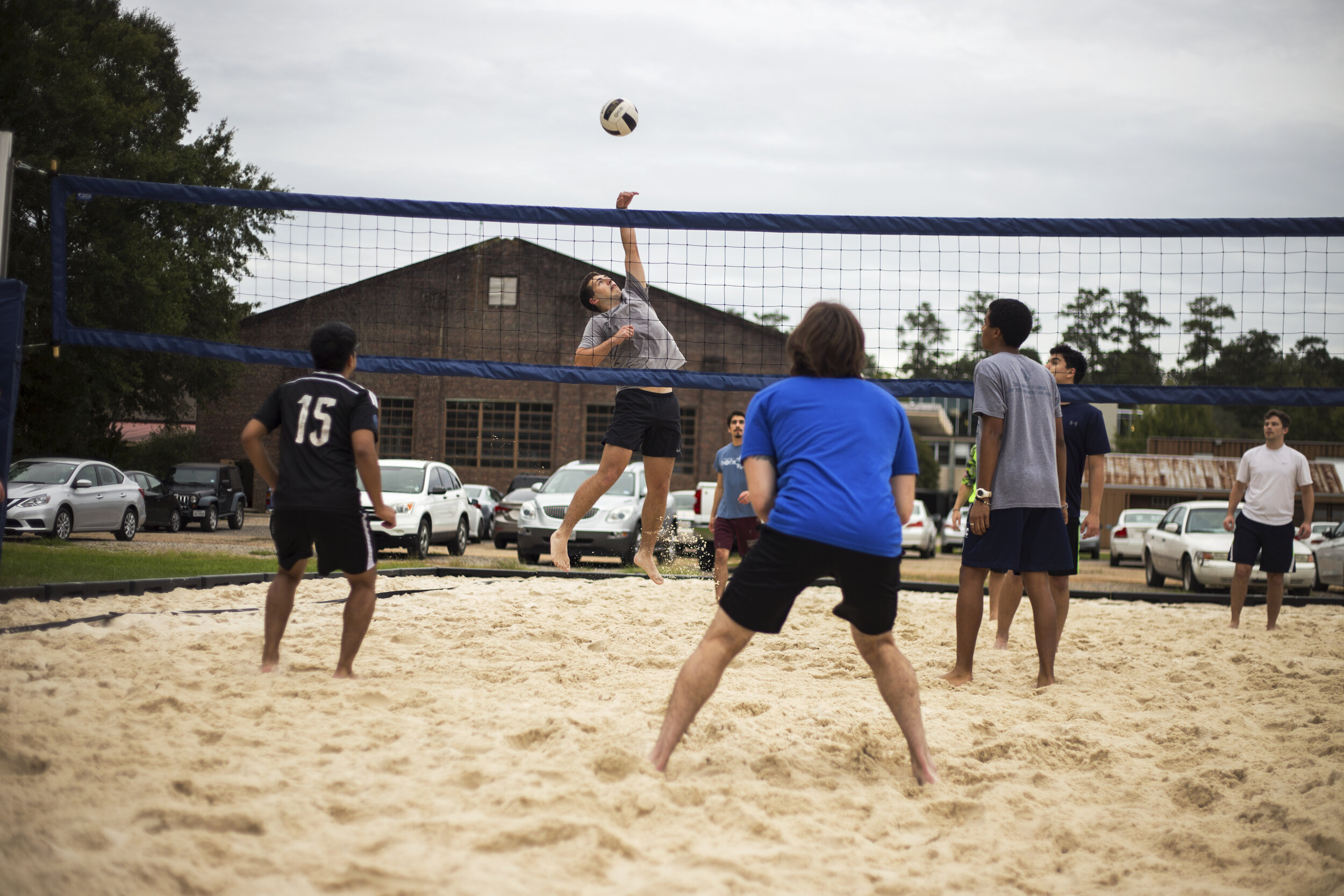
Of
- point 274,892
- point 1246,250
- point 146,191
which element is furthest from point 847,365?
point 146,191

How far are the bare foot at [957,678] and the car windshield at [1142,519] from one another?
2110 centimetres

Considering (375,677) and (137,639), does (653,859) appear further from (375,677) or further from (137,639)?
(137,639)

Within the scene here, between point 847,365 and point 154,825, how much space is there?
2.22 m

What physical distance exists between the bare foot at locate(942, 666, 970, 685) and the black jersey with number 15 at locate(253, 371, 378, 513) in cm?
282

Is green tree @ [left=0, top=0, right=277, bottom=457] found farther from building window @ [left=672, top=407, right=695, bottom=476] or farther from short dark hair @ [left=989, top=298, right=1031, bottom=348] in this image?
short dark hair @ [left=989, top=298, right=1031, bottom=348]

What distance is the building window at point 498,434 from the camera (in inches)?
1351

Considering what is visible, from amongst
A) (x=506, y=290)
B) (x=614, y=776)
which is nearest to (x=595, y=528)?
(x=614, y=776)

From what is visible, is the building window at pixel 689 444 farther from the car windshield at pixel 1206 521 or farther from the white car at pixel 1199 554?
the car windshield at pixel 1206 521

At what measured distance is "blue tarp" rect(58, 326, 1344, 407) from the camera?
638cm

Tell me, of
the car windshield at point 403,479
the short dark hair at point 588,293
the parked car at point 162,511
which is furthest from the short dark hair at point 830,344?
the parked car at point 162,511

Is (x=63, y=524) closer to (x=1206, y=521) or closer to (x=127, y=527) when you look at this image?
(x=127, y=527)

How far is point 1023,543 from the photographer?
15.6 ft

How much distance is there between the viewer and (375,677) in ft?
13.8

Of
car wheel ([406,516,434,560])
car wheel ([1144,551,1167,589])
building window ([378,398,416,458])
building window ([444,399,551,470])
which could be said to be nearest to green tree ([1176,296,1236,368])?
car wheel ([1144,551,1167,589])
